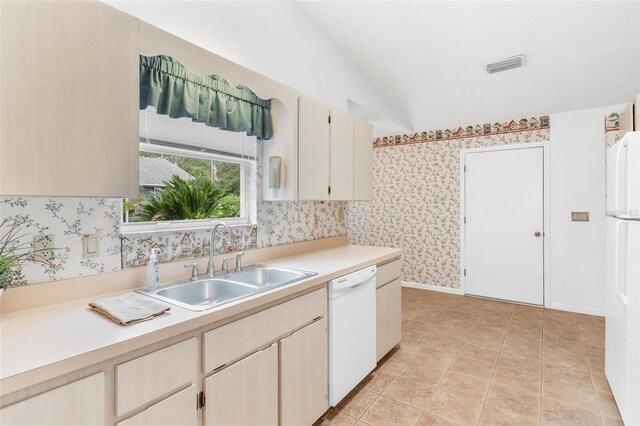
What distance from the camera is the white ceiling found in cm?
252

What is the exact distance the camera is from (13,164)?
97cm

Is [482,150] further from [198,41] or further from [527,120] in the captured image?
[198,41]

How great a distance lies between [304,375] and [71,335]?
111 centimetres

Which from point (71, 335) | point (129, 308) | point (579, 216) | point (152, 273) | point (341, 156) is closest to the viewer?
point (71, 335)

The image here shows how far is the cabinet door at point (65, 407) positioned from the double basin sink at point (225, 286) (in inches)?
17.8

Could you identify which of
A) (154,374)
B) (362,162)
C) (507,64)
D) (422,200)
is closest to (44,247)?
(154,374)

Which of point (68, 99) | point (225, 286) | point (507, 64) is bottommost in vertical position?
point (225, 286)

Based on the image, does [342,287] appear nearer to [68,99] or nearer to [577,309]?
[68,99]

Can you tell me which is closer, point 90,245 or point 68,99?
point 68,99

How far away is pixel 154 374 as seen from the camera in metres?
1.05

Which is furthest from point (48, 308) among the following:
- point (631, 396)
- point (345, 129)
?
point (631, 396)

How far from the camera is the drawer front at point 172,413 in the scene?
1.02 metres

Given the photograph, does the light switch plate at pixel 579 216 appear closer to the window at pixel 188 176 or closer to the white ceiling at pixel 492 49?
the white ceiling at pixel 492 49

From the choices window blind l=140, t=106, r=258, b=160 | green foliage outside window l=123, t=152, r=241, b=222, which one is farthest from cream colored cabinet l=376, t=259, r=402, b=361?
window blind l=140, t=106, r=258, b=160
